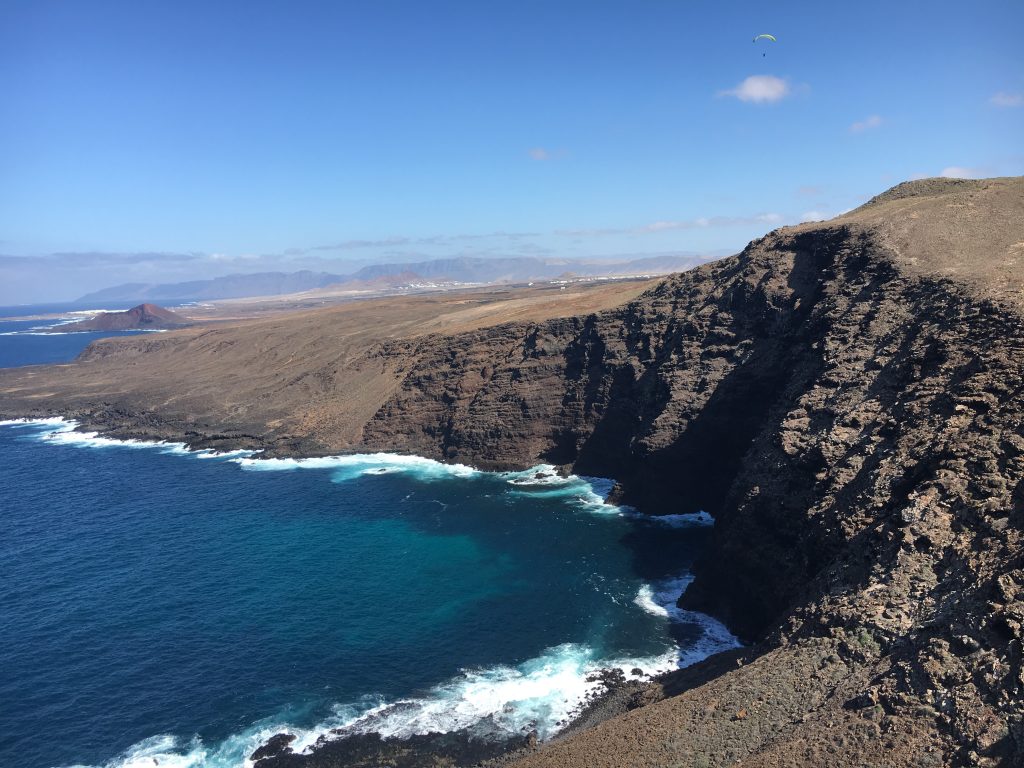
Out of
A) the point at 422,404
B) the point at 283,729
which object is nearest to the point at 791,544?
the point at 283,729

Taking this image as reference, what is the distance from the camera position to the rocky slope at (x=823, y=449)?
27516 mm

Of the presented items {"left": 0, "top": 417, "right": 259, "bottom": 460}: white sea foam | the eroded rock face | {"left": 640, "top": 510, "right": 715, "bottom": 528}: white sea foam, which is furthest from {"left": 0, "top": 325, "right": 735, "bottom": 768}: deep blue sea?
{"left": 0, "top": 417, "right": 259, "bottom": 460}: white sea foam

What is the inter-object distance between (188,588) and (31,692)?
47.0 ft

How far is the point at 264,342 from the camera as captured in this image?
14762 cm

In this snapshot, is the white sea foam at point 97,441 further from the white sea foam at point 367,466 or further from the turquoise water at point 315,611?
the turquoise water at point 315,611

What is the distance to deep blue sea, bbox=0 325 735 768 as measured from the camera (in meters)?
40.2

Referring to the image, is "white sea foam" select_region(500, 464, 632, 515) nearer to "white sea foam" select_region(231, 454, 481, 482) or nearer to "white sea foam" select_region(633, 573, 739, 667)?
"white sea foam" select_region(231, 454, 481, 482)

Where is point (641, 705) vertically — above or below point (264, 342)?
below

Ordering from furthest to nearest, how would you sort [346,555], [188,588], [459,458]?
1. [459,458]
2. [346,555]
3. [188,588]

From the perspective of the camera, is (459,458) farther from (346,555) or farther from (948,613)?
(948,613)

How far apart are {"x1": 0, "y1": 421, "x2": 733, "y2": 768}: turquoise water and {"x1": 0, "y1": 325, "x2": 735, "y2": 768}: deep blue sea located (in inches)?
7.1

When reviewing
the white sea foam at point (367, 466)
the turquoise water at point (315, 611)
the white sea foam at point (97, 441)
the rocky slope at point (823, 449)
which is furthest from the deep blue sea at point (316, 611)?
the white sea foam at point (97, 441)

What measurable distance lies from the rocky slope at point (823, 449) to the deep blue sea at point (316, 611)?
7331mm

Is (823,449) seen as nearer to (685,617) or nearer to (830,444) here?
(830,444)
